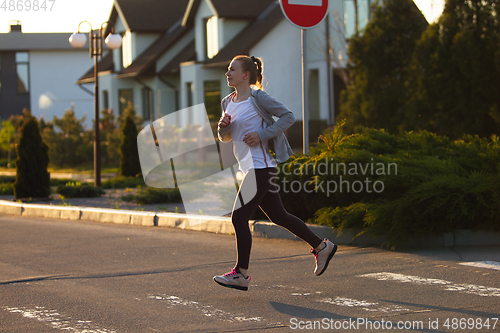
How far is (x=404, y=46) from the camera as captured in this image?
68.3ft

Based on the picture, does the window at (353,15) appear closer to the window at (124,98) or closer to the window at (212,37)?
the window at (212,37)

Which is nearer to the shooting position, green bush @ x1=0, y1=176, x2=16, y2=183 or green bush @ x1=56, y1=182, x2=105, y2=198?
green bush @ x1=56, y1=182, x2=105, y2=198

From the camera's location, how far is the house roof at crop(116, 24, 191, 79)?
33094mm

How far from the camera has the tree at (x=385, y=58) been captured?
2047 cm

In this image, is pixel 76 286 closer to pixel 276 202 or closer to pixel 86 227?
pixel 276 202

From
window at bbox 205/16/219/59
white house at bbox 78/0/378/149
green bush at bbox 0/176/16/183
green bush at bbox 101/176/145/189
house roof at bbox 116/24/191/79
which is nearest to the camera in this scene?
green bush at bbox 101/176/145/189

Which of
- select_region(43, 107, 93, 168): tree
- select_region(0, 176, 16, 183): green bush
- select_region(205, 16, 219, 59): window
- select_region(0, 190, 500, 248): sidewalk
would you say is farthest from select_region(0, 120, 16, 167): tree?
select_region(0, 190, 500, 248): sidewalk

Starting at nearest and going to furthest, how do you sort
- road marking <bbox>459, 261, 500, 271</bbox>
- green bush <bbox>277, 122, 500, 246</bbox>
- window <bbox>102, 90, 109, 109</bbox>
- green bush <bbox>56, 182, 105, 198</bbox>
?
road marking <bbox>459, 261, 500, 271</bbox> < green bush <bbox>277, 122, 500, 246</bbox> < green bush <bbox>56, 182, 105, 198</bbox> < window <bbox>102, 90, 109, 109</bbox>

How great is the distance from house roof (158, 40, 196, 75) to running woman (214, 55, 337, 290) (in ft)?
87.2

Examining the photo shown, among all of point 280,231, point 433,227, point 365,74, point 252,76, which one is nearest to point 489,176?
point 433,227

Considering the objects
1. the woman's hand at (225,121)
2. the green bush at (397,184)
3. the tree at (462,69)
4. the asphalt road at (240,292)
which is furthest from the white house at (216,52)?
the woman's hand at (225,121)

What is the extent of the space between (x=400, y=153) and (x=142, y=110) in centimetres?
2856

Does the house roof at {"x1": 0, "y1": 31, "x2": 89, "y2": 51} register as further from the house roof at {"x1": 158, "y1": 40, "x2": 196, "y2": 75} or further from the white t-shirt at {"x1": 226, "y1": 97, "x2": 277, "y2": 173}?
A: the white t-shirt at {"x1": 226, "y1": 97, "x2": 277, "y2": 173}

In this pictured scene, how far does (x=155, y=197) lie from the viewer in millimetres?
13062
